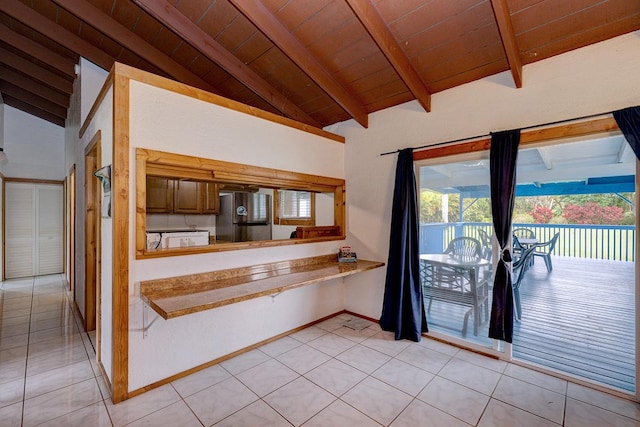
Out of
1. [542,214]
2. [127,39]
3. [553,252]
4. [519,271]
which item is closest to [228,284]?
[127,39]

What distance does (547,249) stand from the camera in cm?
354

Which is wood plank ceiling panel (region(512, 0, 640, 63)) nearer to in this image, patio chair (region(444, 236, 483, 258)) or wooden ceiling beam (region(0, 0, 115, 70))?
patio chair (region(444, 236, 483, 258))

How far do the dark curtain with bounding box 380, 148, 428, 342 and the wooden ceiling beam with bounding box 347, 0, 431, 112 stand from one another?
60cm

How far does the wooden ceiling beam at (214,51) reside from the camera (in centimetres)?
241

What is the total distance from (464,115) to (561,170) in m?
1.03

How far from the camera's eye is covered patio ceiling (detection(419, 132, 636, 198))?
2.37 metres

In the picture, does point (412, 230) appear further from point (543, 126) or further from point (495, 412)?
point (495, 412)

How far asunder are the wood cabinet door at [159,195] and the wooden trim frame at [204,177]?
6.05ft

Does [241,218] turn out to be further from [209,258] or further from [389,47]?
[389,47]

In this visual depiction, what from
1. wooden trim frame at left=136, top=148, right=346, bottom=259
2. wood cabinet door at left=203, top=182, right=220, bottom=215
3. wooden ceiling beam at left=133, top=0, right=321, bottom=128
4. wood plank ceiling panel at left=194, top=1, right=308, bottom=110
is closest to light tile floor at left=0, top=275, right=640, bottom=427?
wooden trim frame at left=136, top=148, right=346, bottom=259

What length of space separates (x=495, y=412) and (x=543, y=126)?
2.23 metres

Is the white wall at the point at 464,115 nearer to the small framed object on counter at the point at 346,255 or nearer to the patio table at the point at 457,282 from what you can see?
the small framed object on counter at the point at 346,255

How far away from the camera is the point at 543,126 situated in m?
2.41

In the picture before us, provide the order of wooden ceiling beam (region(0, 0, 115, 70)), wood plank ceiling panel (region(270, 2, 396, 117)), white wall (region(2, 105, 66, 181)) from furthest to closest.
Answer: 1. white wall (region(2, 105, 66, 181))
2. wooden ceiling beam (region(0, 0, 115, 70))
3. wood plank ceiling panel (region(270, 2, 396, 117))
